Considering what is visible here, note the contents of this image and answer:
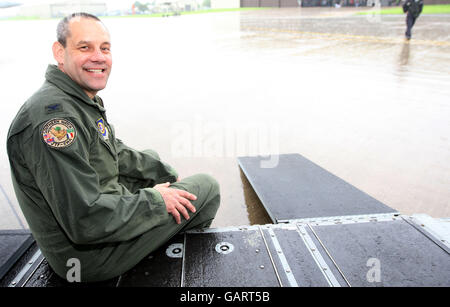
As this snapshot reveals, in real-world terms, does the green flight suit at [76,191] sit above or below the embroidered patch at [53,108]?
below

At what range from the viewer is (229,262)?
1697mm

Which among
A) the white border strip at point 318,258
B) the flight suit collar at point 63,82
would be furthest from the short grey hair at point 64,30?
Answer: the white border strip at point 318,258

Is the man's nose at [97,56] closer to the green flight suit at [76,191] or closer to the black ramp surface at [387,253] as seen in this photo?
the green flight suit at [76,191]

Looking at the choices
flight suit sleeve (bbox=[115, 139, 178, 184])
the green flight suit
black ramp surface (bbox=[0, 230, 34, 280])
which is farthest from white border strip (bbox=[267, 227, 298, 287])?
black ramp surface (bbox=[0, 230, 34, 280])

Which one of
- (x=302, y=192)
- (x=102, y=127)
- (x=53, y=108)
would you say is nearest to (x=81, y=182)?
(x=53, y=108)

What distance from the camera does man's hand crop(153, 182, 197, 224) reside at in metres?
1.60

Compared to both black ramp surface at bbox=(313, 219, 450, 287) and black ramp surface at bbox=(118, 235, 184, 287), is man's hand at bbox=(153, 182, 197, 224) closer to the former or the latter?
black ramp surface at bbox=(118, 235, 184, 287)

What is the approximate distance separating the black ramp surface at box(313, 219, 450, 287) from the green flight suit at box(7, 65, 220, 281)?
823mm

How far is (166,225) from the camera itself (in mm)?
1713

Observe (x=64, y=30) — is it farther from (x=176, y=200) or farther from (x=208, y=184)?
(x=208, y=184)

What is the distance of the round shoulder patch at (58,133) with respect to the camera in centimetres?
125

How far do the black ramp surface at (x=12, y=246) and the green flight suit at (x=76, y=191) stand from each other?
14.0 inches
